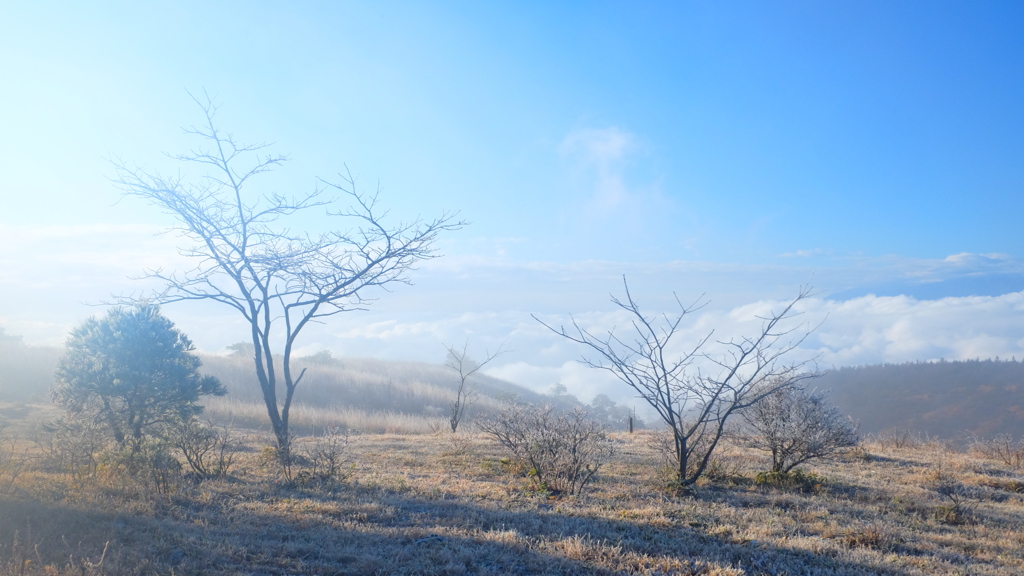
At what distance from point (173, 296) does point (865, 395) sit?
43.5 metres

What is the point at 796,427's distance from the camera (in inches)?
372

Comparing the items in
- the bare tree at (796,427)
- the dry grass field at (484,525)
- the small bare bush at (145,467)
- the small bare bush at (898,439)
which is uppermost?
the bare tree at (796,427)

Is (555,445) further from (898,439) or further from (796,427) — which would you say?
(898,439)

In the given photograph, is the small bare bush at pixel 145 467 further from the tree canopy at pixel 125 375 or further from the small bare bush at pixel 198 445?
the tree canopy at pixel 125 375

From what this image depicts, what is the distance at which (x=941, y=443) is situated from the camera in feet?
55.3

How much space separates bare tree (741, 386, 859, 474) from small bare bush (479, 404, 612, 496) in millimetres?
3258

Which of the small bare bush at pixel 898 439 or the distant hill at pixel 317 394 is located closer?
the small bare bush at pixel 898 439

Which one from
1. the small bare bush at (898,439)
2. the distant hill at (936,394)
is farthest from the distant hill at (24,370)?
the distant hill at (936,394)

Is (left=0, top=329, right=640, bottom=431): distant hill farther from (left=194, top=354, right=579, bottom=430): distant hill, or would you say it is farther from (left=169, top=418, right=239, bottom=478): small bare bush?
(left=169, top=418, right=239, bottom=478): small bare bush

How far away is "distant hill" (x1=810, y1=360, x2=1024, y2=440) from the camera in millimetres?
33656

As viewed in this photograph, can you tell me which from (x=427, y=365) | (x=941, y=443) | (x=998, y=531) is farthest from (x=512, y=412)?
(x=427, y=365)

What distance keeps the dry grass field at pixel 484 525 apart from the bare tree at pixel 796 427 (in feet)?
1.68

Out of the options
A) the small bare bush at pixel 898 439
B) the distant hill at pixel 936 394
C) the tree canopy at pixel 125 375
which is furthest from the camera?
the distant hill at pixel 936 394

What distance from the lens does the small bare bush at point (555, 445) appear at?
810 centimetres
